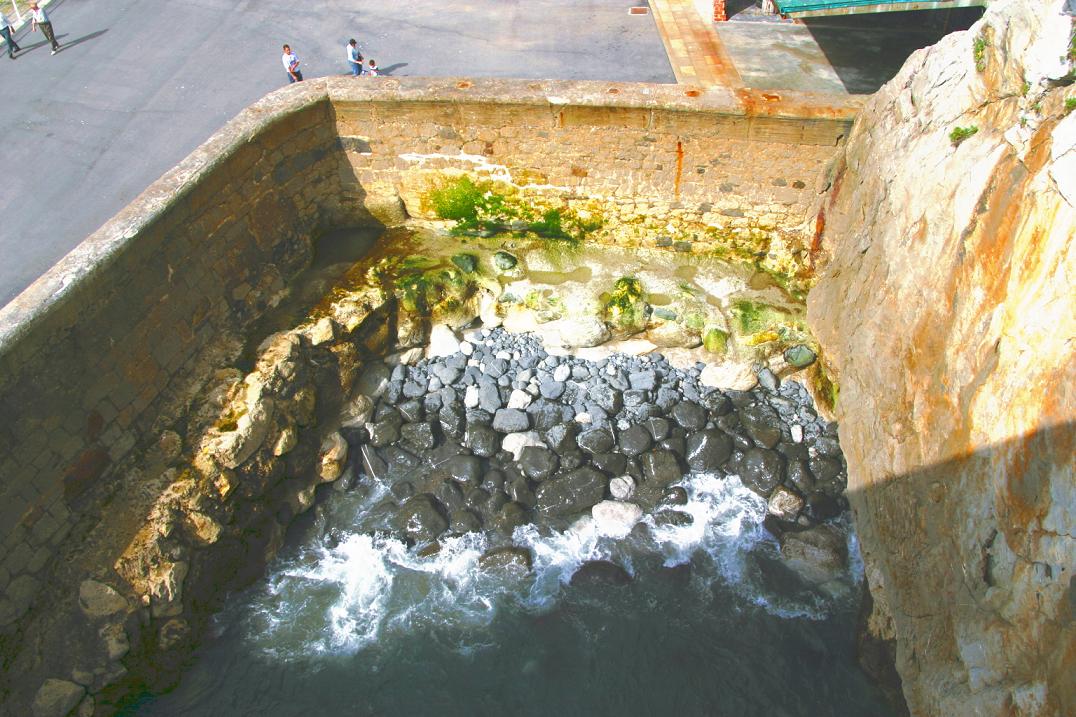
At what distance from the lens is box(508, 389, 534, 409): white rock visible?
9.03 meters

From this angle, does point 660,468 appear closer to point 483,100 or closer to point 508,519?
point 508,519

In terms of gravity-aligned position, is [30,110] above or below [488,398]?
above

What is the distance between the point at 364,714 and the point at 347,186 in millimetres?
6457

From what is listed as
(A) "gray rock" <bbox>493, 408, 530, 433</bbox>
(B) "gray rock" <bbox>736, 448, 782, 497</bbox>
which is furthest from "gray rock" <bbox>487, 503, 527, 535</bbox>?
(B) "gray rock" <bbox>736, 448, 782, 497</bbox>

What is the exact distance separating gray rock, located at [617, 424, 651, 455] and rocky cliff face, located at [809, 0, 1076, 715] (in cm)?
219

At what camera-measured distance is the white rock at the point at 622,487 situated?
8320mm

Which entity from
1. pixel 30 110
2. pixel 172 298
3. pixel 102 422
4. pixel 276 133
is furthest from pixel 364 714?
pixel 30 110

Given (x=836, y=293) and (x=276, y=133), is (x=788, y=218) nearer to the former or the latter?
(x=836, y=293)

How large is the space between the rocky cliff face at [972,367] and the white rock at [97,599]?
6907 millimetres

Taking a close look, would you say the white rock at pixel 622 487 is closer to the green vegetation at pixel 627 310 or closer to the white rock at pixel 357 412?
the green vegetation at pixel 627 310

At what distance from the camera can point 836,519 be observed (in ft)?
26.5

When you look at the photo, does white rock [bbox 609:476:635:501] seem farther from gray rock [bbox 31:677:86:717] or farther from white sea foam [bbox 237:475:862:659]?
gray rock [bbox 31:677:86:717]

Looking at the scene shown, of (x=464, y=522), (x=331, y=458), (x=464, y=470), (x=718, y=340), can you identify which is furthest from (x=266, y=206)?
(x=718, y=340)

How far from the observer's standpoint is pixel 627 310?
9477 millimetres
